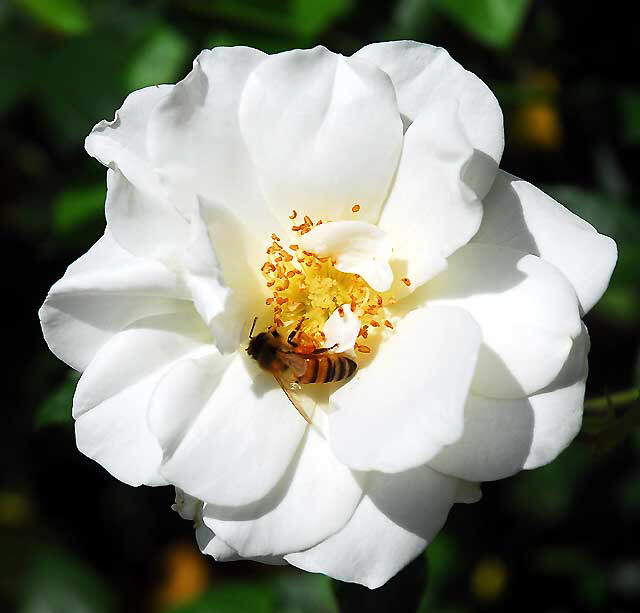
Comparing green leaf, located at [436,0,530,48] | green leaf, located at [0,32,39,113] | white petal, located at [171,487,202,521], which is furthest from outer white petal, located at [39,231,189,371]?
green leaf, located at [0,32,39,113]

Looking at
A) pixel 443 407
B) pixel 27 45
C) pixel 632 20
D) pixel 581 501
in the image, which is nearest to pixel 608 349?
pixel 581 501

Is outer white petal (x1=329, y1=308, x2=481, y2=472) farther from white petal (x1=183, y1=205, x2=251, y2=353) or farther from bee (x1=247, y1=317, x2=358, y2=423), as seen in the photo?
white petal (x1=183, y1=205, x2=251, y2=353)

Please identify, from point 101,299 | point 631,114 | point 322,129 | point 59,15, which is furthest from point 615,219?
point 59,15

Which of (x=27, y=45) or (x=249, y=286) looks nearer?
(x=249, y=286)

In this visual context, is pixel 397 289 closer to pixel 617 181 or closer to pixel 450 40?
pixel 450 40

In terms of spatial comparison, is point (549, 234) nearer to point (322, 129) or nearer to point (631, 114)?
point (322, 129)

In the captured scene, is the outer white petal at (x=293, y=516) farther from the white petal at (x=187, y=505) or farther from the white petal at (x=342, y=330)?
the white petal at (x=342, y=330)
